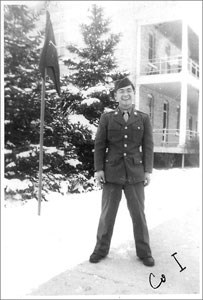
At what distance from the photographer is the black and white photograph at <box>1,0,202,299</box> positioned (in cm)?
291

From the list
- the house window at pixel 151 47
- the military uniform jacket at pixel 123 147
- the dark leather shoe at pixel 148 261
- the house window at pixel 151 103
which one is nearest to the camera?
the dark leather shoe at pixel 148 261

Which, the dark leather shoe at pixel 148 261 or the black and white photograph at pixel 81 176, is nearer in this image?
the black and white photograph at pixel 81 176

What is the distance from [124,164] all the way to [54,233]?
1.14 metres

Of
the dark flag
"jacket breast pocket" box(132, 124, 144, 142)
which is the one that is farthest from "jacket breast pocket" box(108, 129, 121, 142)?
the dark flag

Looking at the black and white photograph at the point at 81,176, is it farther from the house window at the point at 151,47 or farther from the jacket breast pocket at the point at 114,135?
the house window at the point at 151,47

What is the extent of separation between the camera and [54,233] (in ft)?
11.8

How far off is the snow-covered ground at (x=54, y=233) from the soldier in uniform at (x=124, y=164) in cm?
32

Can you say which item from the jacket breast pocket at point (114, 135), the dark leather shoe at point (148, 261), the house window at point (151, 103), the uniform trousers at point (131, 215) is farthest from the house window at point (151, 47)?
the dark leather shoe at point (148, 261)

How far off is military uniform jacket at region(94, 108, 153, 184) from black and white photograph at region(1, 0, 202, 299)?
0.03 ft

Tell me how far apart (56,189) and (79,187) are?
32cm

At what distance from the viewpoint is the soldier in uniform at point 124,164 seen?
3264 millimetres

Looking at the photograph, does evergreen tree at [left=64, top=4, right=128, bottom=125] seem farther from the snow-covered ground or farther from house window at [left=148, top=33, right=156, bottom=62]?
house window at [left=148, top=33, right=156, bottom=62]

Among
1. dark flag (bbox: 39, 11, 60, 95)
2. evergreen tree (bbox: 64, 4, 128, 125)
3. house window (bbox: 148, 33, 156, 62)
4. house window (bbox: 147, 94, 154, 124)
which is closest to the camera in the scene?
dark flag (bbox: 39, 11, 60, 95)

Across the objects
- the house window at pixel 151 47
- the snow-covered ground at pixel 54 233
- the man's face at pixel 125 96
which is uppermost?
the house window at pixel 151 47
